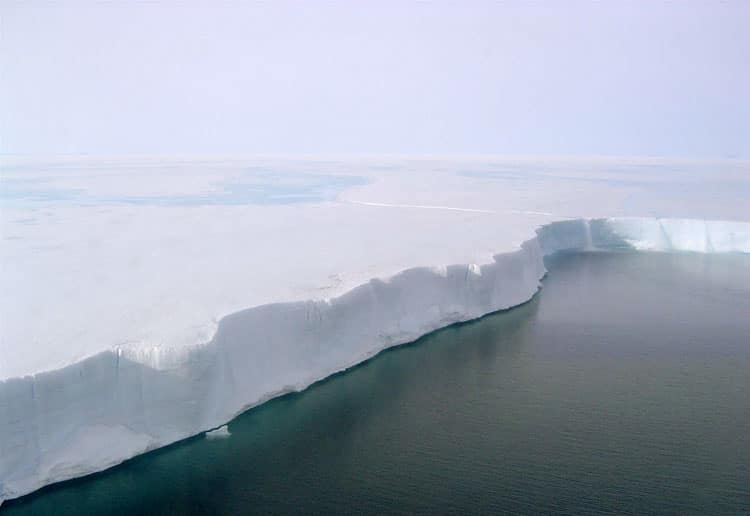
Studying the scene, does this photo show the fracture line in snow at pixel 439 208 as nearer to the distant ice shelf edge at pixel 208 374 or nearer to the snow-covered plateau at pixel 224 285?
the snow-covered plateau at pixel 224 285

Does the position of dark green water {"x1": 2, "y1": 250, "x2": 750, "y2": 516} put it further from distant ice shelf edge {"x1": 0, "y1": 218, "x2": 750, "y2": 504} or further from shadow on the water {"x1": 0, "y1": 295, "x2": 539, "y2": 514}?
distant ice shelf edge {"x1": 0, "y1": 218, "x2": 750, "y2": 504}

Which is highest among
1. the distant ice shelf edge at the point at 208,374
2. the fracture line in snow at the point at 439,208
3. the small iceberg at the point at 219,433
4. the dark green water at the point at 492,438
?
the fracture line in snow at the point at 439,208

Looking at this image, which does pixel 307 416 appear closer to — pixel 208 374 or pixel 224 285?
pixel 208 374

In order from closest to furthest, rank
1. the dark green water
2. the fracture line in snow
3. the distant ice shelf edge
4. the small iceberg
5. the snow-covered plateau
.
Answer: the distant ice shelf edge, the dark green water, the snow-covered plateau, the small iceberg, the fracture line in snow

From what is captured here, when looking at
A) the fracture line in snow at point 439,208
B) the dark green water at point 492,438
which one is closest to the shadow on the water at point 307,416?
the dark green water at point 492,438

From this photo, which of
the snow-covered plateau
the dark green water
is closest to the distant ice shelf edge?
the snow-covered plateau

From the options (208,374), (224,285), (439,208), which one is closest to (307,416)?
(208,374)

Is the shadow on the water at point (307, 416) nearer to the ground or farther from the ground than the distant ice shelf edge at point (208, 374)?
nearer to the ground
